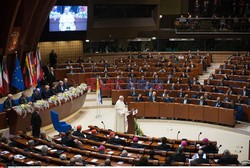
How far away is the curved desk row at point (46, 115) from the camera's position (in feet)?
57.6

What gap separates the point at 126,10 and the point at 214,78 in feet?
39.1

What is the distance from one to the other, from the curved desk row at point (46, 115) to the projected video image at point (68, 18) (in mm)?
8145

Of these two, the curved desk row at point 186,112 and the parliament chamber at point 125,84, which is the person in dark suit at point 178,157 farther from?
the curved desk row at point 186,112

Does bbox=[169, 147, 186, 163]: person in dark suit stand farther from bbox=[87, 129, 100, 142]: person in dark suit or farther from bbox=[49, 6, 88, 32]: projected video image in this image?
bbox=[49, 6, 88, 32]: projected video image

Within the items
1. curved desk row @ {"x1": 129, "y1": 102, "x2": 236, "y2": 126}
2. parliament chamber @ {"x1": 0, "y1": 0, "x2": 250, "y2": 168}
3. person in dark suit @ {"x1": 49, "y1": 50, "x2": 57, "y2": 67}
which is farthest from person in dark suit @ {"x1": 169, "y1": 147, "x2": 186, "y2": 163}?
person in dark suit @ {"x1": 49, "y1": 50, "x2": 57, "y2": 67}

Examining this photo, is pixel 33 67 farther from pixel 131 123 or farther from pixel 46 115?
pixel 131 123

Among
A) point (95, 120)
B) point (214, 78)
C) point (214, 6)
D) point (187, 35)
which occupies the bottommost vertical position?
point (95, 120)

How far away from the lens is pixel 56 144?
553 inches

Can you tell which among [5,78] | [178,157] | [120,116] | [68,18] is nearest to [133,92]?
[120,116]

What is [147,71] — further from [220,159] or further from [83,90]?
[220,159]

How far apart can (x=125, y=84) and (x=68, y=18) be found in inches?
297

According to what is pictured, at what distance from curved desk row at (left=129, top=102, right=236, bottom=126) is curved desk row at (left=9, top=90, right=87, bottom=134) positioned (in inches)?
108

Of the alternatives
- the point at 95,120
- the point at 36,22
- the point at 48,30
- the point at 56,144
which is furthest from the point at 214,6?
the point at 56,144

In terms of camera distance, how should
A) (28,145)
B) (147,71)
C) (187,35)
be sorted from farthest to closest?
(187,35), (147,71), (28,145)
